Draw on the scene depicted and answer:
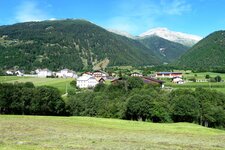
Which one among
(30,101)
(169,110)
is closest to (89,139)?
(169,110)

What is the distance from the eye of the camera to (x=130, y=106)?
308 ft

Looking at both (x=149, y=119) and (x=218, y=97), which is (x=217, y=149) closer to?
(x=149, y=119)

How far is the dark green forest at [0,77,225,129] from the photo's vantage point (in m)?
92.1

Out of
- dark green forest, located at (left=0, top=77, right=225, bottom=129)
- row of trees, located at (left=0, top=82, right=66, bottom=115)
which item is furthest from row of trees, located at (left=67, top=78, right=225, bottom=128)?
row of trees, located at (left=0, top=82, right=66, bottom=115)

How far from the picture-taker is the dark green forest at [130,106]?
92125 mm

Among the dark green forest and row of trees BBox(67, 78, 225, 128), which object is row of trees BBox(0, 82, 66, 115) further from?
row of trees BBox(67, 78, 225, 128)

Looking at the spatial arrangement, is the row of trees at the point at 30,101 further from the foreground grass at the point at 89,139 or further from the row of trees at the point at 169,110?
the foreground grass at the point at 89,139

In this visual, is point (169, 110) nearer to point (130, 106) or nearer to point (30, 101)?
point (130, 106)

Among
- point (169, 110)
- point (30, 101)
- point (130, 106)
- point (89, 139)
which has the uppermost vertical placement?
point (30, 101)

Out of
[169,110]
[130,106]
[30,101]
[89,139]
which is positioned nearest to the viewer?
[89,139]

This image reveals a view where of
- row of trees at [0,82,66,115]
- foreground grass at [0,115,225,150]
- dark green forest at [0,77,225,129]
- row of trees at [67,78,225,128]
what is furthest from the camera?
row of trees at [0,82,66,115]

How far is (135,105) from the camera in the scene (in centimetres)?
9269

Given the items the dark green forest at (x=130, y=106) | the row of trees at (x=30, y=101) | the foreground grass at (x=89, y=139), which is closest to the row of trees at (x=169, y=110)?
the dark green forest at (x=130, y=106)

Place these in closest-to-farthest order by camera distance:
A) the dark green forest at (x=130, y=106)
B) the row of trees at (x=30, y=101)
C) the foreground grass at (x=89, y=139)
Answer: the foreground grass at (x=89, y=139), the dark green forest at (x=130, y=106), the row of trees at (x=30, y=101)
